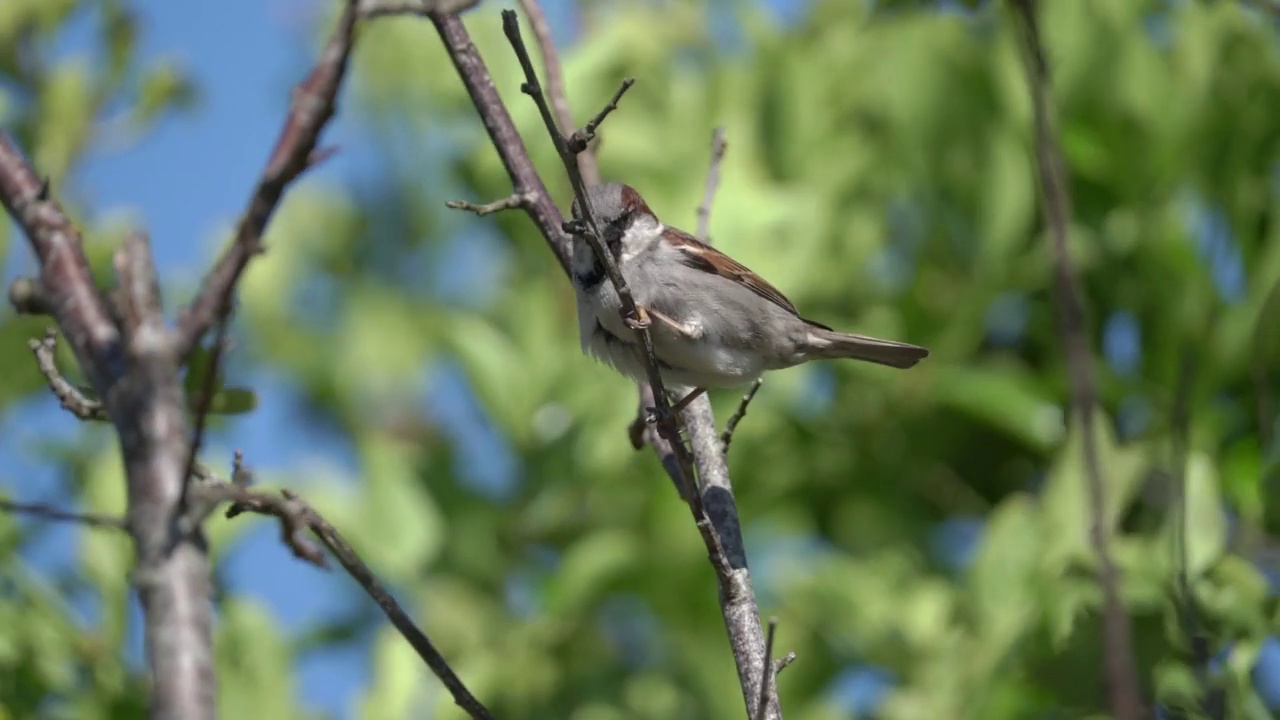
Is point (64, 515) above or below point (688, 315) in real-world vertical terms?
above

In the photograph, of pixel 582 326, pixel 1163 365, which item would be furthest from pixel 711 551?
pixel 1163 365

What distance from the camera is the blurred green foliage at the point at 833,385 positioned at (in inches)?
138

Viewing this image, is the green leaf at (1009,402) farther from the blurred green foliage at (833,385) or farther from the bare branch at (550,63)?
the bare branch at (550,63)

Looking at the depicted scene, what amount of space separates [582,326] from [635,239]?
0.40 meters

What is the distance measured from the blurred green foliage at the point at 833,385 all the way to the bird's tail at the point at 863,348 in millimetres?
277

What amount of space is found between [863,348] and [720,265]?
46 centimetres

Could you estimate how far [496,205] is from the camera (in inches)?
101

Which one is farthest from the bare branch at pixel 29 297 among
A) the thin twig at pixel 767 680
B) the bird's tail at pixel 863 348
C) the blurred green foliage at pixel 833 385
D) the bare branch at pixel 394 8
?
the bird's tail at pixel 863 348

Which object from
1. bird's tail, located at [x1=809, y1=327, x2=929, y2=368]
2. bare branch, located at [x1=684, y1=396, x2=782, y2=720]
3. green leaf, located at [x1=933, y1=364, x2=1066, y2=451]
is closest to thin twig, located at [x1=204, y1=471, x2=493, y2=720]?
bare branch, located at [x1=684, y1=396, x2=782, y2=720]

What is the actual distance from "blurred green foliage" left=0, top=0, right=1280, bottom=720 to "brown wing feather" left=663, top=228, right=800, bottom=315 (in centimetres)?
35

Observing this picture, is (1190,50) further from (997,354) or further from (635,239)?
(635,239)

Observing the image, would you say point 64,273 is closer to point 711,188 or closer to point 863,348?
point 711,188

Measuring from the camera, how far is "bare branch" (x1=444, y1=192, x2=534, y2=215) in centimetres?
254

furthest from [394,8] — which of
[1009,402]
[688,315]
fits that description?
[1009,402]
